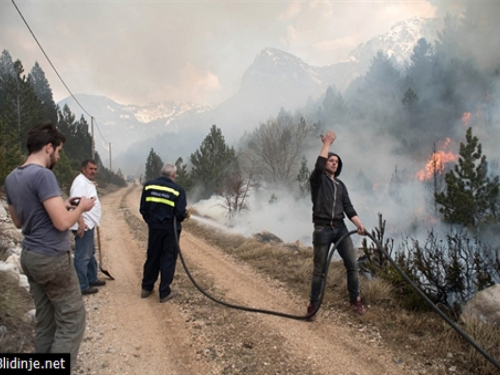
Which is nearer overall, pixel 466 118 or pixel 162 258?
pixel 162 258

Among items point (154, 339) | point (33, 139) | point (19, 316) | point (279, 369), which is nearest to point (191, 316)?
point (154, 339)

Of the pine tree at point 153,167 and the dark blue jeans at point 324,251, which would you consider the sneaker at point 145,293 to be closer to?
the dark blue jeans at point 324,251

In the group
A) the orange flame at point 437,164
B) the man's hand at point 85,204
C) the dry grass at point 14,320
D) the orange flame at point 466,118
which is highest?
the orange flame at point 466,118

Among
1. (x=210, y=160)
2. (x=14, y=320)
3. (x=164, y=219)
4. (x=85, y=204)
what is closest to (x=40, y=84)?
(x=210, y=160)

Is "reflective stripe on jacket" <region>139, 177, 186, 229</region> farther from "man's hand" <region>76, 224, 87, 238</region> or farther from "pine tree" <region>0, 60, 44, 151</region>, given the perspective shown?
"pine tree" <region>0, 60, 44, 151</region>

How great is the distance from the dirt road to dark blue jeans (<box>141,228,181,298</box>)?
0.82ft

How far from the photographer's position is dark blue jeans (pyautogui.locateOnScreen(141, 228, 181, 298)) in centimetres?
447

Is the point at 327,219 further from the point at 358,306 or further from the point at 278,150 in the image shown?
the point at 278,150

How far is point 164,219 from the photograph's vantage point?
4.45m

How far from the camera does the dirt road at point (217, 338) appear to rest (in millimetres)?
2982

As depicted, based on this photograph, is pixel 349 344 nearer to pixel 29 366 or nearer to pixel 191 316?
pixel 191 316

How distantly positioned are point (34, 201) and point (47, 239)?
291 millimetres

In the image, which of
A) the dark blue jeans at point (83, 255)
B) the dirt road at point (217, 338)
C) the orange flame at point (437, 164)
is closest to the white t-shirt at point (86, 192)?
the dark blue jeans at point (83, 255)

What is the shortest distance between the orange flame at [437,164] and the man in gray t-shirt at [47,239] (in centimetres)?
4332
